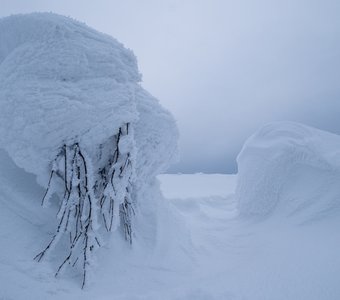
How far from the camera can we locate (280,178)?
12.5 ft

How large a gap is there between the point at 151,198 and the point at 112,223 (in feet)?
2.91

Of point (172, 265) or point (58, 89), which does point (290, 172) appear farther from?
point (58, 89)

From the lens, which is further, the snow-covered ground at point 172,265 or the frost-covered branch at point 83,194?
the frost-covered branch at point 83,194

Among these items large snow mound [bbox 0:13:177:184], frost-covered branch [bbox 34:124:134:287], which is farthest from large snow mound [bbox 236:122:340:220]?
frost-covered branch [bbox 34:124:134:287]

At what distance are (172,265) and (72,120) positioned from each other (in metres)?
1.56

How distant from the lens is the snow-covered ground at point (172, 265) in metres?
2.05

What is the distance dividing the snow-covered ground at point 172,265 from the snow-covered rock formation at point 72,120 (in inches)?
7.3

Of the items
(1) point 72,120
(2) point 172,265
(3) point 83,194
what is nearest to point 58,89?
(1) point 72,120

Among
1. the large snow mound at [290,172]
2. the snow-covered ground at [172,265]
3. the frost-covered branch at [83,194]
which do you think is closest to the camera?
the snow-covered ground at [172,265]

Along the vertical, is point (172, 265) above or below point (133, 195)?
below

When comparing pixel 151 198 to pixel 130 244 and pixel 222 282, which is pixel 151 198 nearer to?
pixel 130 244

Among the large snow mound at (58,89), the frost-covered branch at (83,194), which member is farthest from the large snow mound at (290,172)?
the frost-covered branch at (83,194)

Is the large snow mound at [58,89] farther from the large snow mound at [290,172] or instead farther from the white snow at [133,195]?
the large snow mound at [290,172]

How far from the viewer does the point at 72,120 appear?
2.20 metres
